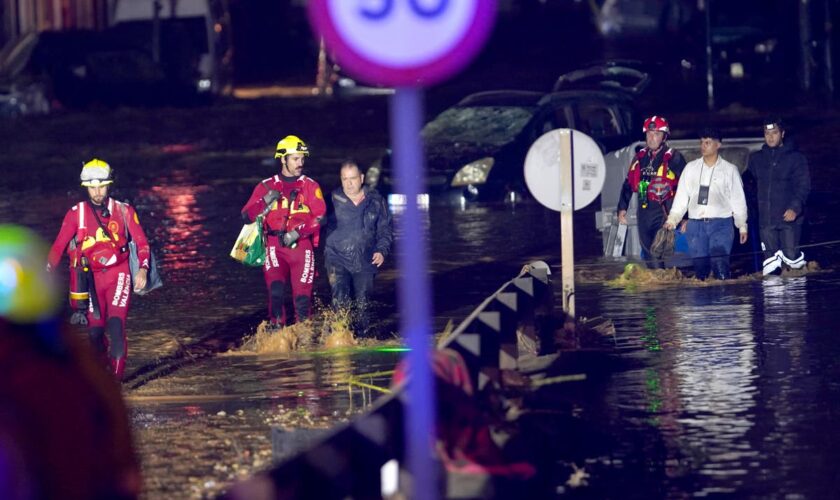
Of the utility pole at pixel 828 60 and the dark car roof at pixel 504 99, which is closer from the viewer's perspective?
the dark car roof at pixel 504 99

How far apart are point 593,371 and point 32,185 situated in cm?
2101

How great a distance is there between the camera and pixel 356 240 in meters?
14.4

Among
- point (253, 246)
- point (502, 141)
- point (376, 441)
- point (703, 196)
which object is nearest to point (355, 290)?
point (253, 246)

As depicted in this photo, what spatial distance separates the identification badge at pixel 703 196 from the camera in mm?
16625

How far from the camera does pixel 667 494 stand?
8781mm

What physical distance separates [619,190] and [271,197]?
586 centimetres

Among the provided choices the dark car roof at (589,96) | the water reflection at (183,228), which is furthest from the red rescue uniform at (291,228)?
the dark car roof at (589,96)

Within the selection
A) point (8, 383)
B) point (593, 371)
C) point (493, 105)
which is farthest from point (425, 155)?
point (8, 383)

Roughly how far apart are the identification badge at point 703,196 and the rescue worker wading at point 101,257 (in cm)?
592

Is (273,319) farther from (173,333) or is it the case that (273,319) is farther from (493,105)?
(493,105)

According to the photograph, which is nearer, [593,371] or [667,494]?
[667,494]

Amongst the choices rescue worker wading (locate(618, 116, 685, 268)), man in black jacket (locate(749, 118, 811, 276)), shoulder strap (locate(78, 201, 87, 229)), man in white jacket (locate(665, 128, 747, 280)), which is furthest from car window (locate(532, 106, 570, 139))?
shoulder strap (locate(78, 201, 87, 229))

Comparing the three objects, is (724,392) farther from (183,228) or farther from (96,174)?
(183,228)

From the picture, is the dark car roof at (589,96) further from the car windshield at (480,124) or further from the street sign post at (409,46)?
the street sign post at (409,46)
